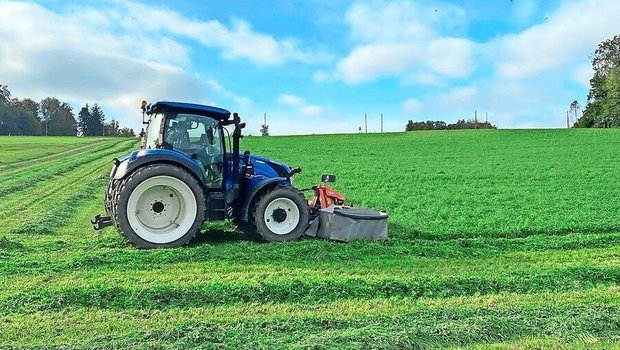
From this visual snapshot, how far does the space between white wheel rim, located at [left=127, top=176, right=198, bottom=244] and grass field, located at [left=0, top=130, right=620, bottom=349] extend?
44 centimetres

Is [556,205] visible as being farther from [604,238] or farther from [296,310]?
[296,310]

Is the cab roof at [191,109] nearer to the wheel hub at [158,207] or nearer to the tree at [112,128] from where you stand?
the wheel hub at [158,207]

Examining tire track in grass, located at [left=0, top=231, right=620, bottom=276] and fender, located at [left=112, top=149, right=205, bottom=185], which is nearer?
tire track in grass, located at [left=0, top=231, right=620, bottom=276]

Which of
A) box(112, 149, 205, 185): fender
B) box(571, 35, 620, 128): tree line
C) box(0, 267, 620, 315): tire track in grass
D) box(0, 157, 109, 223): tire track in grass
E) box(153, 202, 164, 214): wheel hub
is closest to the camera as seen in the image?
box(0, 267, 620, 315): tire track in grass

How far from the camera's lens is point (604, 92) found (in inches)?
2953

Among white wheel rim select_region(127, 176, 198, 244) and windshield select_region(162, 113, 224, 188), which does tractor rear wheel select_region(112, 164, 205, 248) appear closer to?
white wheel rim select_region(127, 176, 198, 244)

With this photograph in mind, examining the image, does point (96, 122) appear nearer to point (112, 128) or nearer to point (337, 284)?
point (112, 128)

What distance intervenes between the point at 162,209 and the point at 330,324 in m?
4.35

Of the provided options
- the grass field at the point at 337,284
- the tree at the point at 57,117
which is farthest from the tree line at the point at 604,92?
the tree at the point at 57,117

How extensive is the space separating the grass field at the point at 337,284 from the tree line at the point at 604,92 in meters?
64.3

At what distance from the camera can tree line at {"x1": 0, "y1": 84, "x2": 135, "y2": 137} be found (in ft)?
340

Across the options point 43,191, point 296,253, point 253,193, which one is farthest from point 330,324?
point 43,191

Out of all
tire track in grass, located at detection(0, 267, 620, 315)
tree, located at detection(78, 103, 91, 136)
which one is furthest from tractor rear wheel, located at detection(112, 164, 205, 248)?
tree, located at detection(78, 103, 91, 136)

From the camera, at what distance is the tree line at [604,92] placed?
68.6 metres
